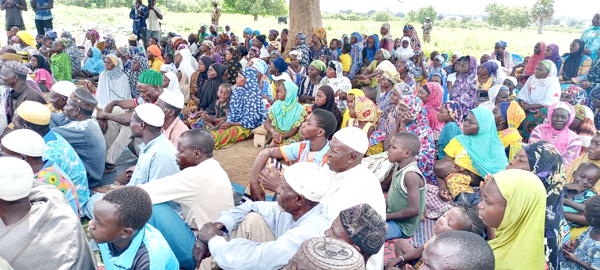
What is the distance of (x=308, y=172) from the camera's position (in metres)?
2.58

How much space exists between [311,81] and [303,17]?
3685 mm

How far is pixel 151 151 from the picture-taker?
3641 millimetres

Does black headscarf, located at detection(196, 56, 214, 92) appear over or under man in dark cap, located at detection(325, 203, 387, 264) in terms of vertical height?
under

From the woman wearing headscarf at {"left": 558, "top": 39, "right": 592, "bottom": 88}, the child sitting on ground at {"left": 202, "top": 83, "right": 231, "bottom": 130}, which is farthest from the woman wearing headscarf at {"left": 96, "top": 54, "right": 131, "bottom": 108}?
the woman wearing headscarf at {"left": 558, "top": 39, "right": 592, "bottom": 88}

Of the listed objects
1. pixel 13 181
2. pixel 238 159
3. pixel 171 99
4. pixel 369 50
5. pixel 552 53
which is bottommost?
pixel 238 159

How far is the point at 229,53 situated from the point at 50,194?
6.82m

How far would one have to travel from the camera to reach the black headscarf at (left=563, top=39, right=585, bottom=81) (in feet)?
31.4

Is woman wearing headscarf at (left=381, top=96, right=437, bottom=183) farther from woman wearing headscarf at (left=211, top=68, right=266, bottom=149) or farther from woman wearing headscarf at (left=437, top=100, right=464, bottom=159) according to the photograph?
woman wearing headscarf at (left=211, top=68, right=266, bottom=149)

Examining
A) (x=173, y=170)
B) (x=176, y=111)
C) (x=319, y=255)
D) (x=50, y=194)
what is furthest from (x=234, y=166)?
(x=319, y=255)

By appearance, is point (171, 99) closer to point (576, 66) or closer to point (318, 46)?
point (318, 46)

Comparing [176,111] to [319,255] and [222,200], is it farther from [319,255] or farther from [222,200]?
[319,255]

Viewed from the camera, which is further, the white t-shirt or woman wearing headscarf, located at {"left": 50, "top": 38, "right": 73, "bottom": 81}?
the white t-shirt

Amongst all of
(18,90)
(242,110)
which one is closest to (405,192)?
(242,110)

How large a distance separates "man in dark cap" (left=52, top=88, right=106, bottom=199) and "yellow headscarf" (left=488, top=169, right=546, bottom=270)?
3.65m
